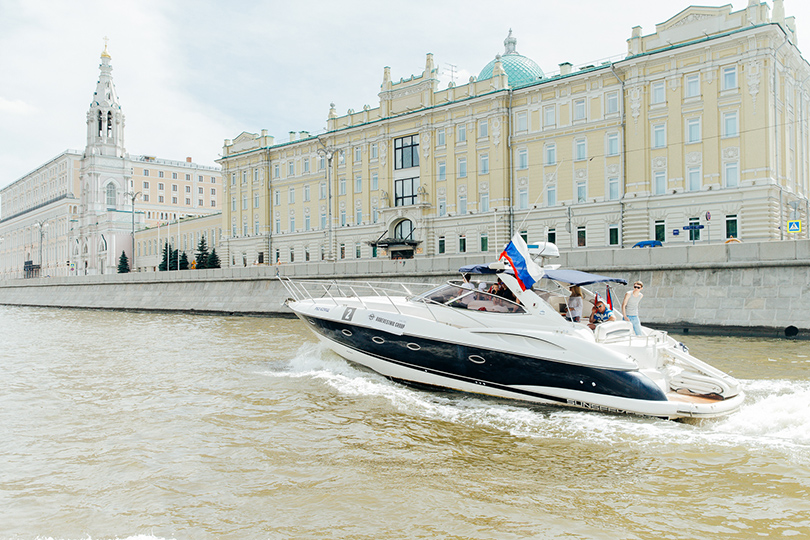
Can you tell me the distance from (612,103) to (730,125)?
7.24m

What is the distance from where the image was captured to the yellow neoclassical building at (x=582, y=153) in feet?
109

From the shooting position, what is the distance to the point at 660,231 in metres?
36.2

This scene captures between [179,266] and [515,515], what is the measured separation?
65211 mm

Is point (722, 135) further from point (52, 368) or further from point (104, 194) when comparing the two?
point (104, 194)

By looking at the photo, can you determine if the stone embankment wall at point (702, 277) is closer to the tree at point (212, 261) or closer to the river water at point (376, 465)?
the river water at point (376, 465)

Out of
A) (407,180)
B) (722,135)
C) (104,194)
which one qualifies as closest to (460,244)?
(407,180)

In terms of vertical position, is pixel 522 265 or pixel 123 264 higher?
pixel 123 264

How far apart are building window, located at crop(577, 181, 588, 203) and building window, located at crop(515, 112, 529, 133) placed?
575cm

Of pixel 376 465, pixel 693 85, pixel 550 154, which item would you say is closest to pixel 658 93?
pixel 693 85

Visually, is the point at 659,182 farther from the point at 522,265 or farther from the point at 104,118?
the point at 104,118

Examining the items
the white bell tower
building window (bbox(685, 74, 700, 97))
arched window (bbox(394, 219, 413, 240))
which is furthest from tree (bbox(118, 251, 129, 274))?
building window (bbox(685, 74, 700, 97))

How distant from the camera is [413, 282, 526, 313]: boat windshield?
10164mm

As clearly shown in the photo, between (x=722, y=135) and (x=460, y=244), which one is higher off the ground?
(x=722, y=135)

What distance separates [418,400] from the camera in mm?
10055
